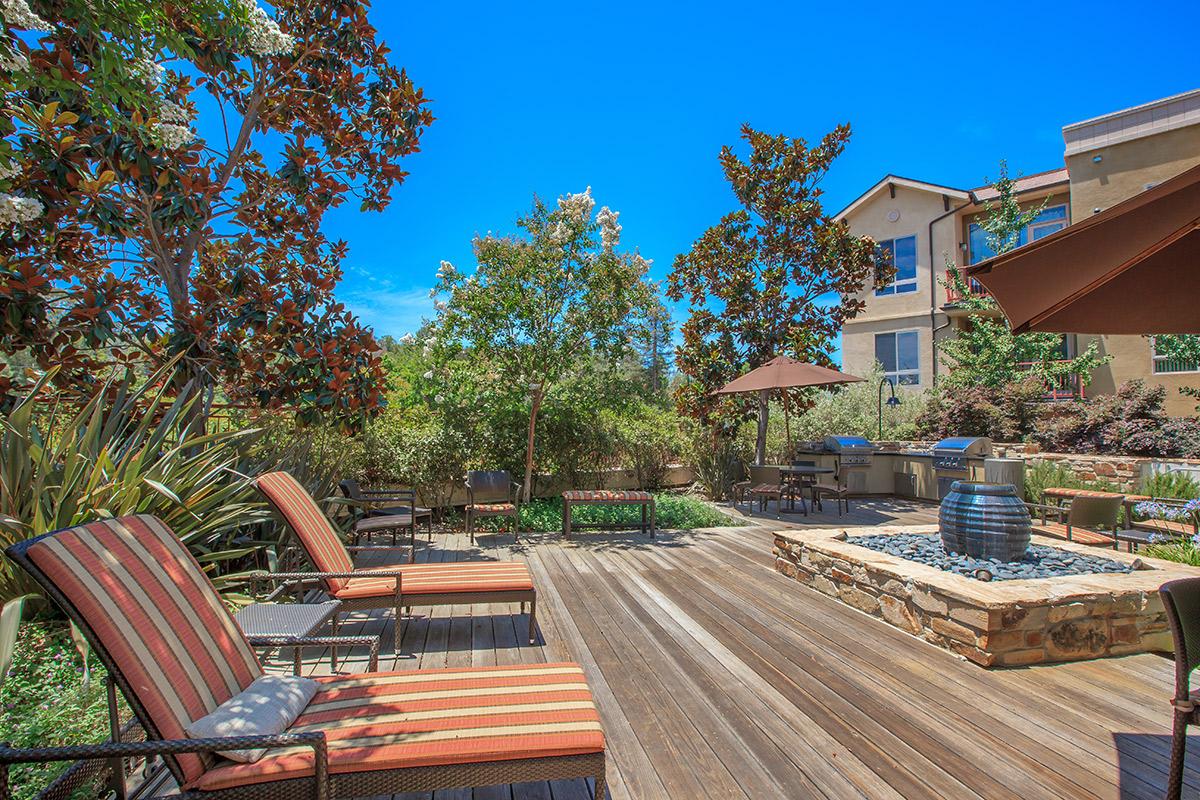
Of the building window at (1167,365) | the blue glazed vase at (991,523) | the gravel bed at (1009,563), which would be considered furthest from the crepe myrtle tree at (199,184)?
the building window at (1167,365)

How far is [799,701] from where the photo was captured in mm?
3160

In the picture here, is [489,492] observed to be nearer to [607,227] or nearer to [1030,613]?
[607,227]

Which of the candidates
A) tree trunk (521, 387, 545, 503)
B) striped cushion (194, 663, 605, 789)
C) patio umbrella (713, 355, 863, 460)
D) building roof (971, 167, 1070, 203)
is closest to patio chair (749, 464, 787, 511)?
patio umbrella (713, 355, 863, 460)

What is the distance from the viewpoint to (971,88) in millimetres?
14867

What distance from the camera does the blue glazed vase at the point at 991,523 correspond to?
4.64 meters

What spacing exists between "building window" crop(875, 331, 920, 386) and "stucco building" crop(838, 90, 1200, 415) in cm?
3

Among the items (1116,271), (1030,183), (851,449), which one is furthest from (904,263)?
(1116,271)

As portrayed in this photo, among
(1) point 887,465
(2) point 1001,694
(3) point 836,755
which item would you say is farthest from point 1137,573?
(1) point 887,465

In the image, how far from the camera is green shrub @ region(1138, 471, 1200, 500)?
8.11 metres

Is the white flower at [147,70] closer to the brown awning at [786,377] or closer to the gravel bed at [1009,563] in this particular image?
the gravel bed at [1009,563]

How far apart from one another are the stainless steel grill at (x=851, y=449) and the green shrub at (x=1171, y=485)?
13.1ft

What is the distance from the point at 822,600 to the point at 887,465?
7820 mm

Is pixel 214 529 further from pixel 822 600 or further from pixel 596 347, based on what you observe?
pixel 596 347

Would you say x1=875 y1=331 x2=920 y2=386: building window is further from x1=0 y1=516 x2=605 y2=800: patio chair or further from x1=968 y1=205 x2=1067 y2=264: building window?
x1=0 y1=516 x2=605 y2=800: patio chair
